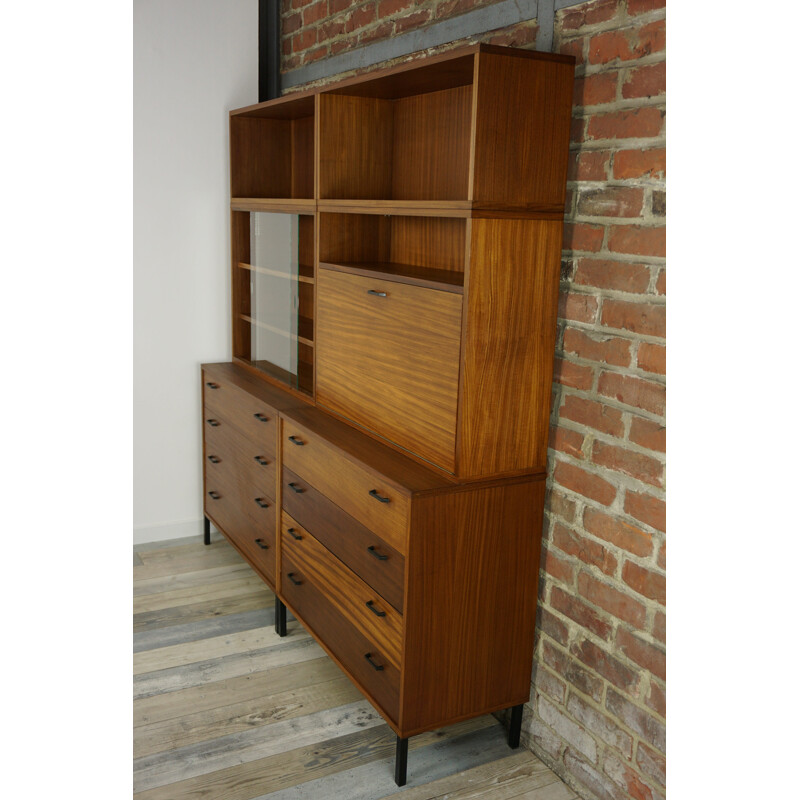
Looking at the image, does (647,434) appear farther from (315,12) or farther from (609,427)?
(315,12)

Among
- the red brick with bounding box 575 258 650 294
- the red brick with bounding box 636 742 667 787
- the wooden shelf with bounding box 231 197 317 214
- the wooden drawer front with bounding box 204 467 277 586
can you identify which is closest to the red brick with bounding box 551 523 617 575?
the red brick with bounding box 636 742 667 787

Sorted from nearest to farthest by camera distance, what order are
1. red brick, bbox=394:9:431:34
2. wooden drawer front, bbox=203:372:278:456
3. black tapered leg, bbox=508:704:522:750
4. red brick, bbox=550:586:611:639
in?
red brick, bbox=550:586:611:639
black tapered leg, bbox=508:704:522:750
red brick, bbox=394:9:431:34
wooden drawer front, bbox=203:372:278:456

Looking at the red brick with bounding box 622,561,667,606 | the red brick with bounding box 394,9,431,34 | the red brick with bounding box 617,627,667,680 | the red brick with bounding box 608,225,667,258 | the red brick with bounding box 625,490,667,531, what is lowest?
the red brick with bounding box 617,627,667,680

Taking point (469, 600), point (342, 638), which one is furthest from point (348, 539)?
point (469, 600)

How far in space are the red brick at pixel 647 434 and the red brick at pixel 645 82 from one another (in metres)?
0.74

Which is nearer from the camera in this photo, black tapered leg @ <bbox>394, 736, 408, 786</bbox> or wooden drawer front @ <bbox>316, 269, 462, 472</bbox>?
wooden drawer front @ <bbox>316, 269, 462, 472</bbox>

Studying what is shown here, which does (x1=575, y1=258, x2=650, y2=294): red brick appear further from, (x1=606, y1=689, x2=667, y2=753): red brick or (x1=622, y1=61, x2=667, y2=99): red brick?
(x1=606, y1=689, x2=667, y2=753): red brick

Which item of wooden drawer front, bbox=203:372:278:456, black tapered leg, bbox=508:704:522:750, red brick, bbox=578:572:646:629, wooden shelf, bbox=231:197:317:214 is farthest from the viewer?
wooden drawer front, bbox=203:372:278:456

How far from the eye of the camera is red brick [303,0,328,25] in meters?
3.35

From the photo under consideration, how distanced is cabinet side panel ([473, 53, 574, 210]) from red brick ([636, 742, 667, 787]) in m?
1.39

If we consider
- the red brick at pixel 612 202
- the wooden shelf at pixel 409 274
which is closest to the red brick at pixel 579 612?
the wooden shelf at pixel 409 274

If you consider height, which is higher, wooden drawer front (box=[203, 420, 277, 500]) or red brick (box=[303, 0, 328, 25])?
red brick (box=[303, 0, 328, 25])
